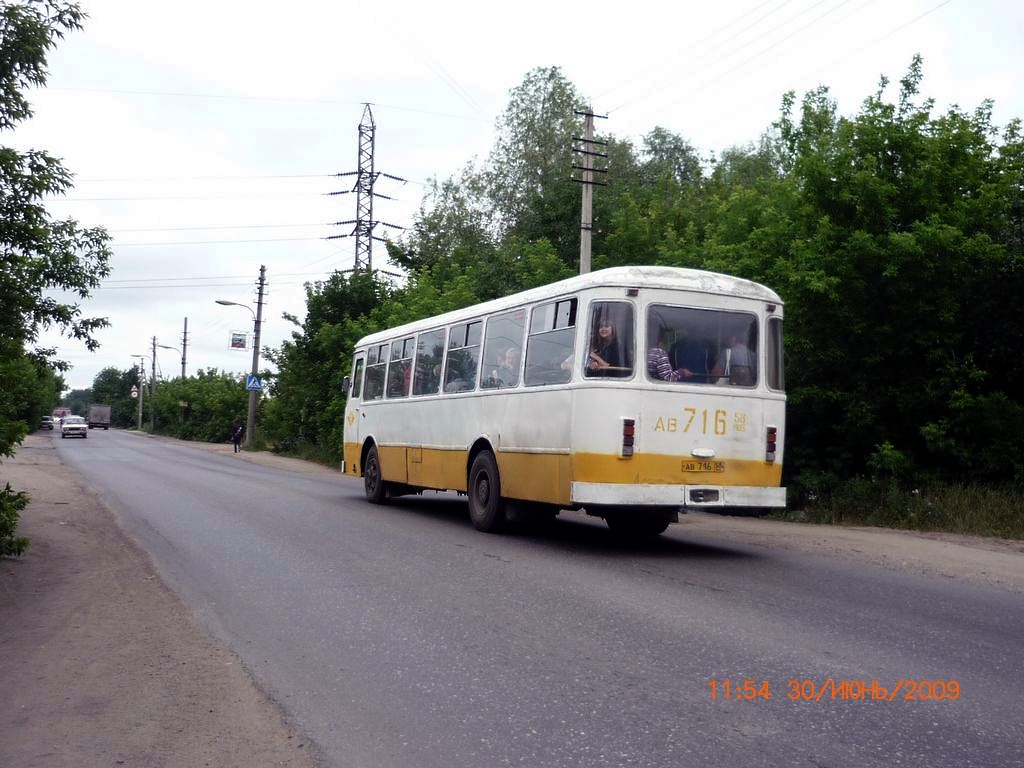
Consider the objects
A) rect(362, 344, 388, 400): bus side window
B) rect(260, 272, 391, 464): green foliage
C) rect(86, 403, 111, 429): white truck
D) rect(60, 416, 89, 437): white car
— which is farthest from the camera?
rect(86, 403, 111, 429): white truck

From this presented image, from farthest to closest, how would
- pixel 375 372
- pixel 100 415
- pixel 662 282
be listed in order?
pixel 100 415 < pixel 375 372 < pixel 662 282

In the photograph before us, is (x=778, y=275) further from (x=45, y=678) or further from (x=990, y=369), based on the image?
(x=45, y=678)

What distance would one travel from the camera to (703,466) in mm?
11234

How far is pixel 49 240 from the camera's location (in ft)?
36.2

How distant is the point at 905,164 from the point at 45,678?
14.8 metres

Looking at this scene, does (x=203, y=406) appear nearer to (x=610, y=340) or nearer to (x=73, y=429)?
(x=73, y=429)

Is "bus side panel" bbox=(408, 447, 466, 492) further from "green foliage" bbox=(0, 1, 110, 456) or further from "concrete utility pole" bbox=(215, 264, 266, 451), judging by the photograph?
"concrete utility pole" bbox=(215, 264, 266, 451)

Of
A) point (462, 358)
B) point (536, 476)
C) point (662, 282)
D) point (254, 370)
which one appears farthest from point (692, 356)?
point (254, 370)

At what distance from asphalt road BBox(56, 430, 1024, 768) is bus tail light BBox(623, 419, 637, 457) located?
1.19 meters

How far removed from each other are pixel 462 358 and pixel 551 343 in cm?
301

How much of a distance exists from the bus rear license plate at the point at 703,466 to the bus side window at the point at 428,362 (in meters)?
5.34

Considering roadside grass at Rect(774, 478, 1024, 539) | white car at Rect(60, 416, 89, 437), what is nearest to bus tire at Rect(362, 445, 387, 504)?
roadside grass at Rect(774, 478, 1024, 539)

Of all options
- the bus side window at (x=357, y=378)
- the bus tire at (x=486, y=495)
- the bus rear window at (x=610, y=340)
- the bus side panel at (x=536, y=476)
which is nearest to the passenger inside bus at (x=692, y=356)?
the bus rear window at (x=610, y=340)

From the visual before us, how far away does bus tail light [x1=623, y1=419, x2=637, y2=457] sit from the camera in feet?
36.0
